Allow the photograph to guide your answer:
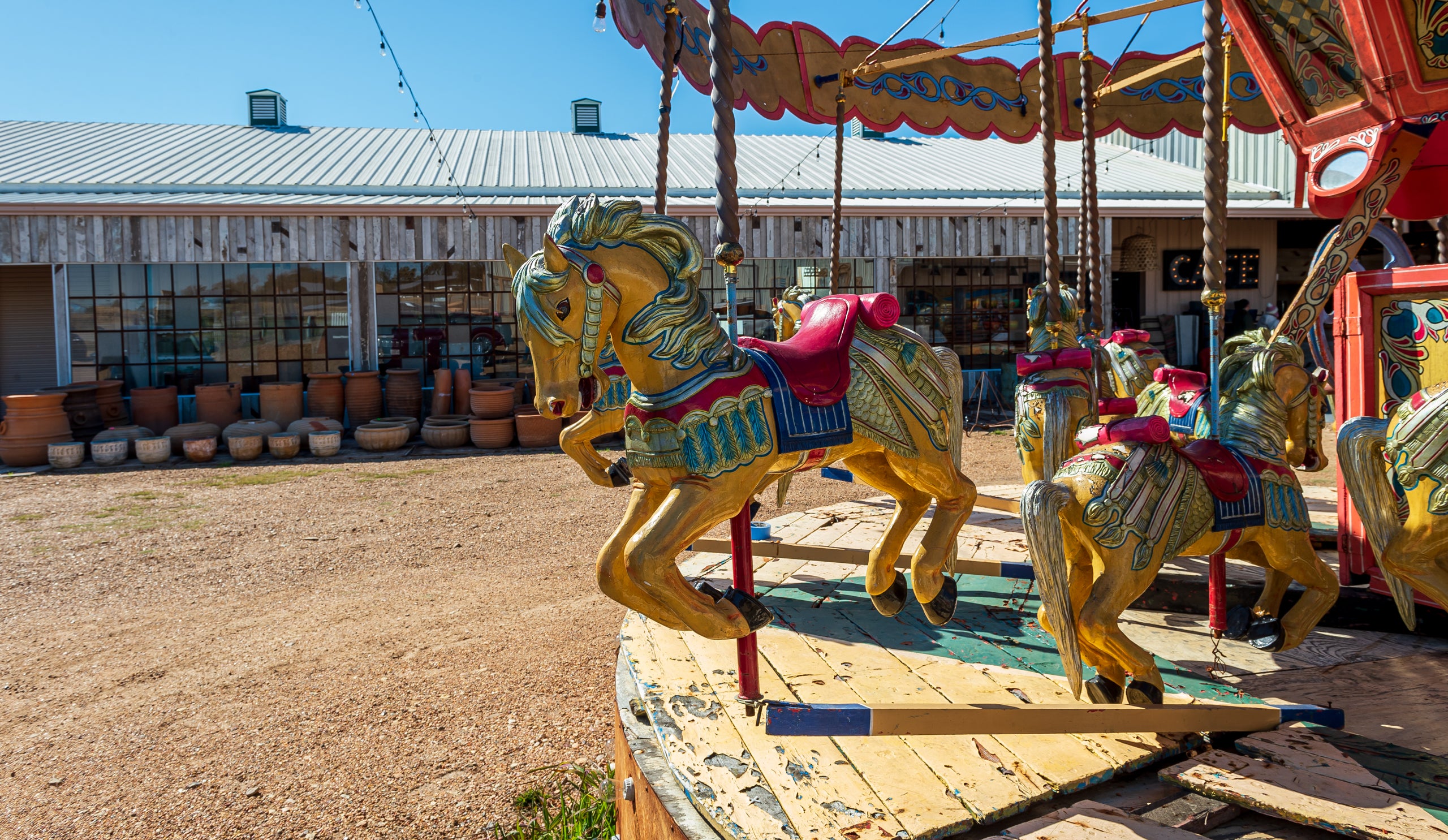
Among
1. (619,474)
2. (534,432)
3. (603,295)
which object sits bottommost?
(534,432)

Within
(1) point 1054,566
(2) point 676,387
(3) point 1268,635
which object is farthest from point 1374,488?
(2) point 676,387

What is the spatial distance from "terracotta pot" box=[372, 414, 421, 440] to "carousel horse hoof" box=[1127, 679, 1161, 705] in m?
10.3

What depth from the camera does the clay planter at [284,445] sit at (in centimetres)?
1081

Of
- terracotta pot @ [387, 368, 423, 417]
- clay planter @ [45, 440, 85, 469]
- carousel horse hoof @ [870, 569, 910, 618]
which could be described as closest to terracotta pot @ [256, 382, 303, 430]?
terracotta pot @ [387, 368, 423, 417]

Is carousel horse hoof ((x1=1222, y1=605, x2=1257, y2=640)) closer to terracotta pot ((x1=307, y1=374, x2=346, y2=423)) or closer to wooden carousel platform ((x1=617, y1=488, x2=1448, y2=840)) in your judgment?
wooden carousel platform ((x1=617, y1=488, x2=1448, y2=840))

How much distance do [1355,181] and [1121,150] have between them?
701 inches

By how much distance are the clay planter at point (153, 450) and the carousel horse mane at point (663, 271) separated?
10054 mm

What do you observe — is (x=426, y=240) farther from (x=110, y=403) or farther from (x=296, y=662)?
(x=296, y=662)

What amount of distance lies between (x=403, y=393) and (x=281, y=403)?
1.54 metres

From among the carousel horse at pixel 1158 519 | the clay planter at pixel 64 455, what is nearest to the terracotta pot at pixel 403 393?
the clay planter at pixel 64 455

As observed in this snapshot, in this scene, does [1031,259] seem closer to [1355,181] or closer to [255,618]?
[1355,181]

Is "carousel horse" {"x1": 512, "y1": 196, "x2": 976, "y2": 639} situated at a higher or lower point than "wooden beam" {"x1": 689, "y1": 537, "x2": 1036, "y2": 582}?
higher

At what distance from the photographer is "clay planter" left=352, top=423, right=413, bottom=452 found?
11.2 meters

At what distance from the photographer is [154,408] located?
11648 millimetres
